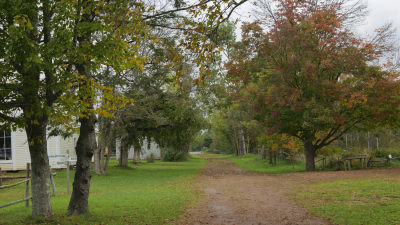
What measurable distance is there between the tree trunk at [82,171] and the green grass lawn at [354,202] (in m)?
5.43

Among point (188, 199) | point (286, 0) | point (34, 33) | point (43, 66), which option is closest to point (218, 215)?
point (188, 199)

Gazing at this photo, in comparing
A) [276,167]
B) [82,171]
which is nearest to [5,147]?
[82,171]

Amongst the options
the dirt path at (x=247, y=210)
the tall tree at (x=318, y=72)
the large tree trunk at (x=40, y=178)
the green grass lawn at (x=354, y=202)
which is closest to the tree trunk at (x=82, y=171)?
the large tree trunk at (x=40, y=178)

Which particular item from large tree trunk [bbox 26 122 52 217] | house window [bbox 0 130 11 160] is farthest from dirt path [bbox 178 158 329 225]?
house window [bbox 0 130 11 160]

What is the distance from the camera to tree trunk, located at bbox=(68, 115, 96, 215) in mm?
7938

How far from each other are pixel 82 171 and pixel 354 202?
6929 millimetres

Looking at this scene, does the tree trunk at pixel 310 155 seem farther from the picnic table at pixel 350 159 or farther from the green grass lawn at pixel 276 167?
the picnic table at pixel 350 159

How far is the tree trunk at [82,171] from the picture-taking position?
7.94 meters

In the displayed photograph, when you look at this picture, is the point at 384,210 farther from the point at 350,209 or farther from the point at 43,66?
the point at 43,66

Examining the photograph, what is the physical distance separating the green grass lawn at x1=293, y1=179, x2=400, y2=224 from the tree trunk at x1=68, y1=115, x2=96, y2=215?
214 inches

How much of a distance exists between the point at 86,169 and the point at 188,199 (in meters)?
4.09

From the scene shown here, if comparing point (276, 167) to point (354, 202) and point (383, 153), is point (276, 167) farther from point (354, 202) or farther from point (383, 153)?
point (354, 202)

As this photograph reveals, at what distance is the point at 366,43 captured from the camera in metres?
19.6

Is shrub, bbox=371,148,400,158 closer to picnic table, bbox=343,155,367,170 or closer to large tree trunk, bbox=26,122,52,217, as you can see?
picnic table, bbox=343,155,367,170
